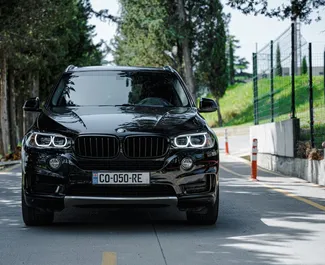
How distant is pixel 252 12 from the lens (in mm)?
20609

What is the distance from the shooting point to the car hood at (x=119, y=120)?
8.94m

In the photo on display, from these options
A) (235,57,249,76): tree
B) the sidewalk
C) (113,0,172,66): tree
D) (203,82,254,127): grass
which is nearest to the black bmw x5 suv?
the sidewalk

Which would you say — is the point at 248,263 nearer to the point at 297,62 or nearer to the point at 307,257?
the point at 307,257

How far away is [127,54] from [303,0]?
46635 mm

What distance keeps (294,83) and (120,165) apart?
1241 cm

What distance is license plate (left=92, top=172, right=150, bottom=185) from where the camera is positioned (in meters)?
8.76

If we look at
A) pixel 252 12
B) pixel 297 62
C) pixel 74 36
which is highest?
pixel 74 36

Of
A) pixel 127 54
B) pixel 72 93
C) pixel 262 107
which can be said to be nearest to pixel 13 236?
pixel 72 93

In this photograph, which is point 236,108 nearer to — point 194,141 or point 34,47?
point 34,47

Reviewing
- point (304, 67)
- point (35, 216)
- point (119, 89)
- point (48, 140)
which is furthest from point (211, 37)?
point (48, 140)

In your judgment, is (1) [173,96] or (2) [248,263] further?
(1) [173,96]

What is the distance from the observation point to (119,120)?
360 inches

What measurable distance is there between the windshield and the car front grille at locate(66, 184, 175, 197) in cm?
165

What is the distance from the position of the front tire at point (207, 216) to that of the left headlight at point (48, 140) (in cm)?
171
